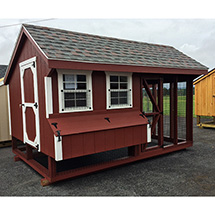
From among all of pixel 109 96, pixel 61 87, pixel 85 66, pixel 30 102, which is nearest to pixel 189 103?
pixel 109 96

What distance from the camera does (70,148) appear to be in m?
3.65

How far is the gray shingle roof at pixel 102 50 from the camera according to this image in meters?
3.88

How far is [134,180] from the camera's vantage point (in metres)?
3.95

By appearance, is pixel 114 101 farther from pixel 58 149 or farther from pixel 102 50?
pixel 58 149

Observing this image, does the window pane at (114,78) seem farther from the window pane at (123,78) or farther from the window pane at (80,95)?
the window pane at (80,95)

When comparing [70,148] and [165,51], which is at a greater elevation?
[165,51]

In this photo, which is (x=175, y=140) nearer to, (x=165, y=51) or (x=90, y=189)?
(x=165, y=51)

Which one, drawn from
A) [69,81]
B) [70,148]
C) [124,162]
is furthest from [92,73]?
[124,162]

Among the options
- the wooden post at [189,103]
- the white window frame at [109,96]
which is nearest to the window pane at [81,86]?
the white window frame at [109,96]

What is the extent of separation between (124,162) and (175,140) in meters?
1.88

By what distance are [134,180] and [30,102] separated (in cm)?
261

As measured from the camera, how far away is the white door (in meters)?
4.14

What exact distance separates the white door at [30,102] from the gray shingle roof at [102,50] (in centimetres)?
59

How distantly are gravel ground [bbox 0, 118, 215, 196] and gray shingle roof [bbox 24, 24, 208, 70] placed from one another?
222 cm
